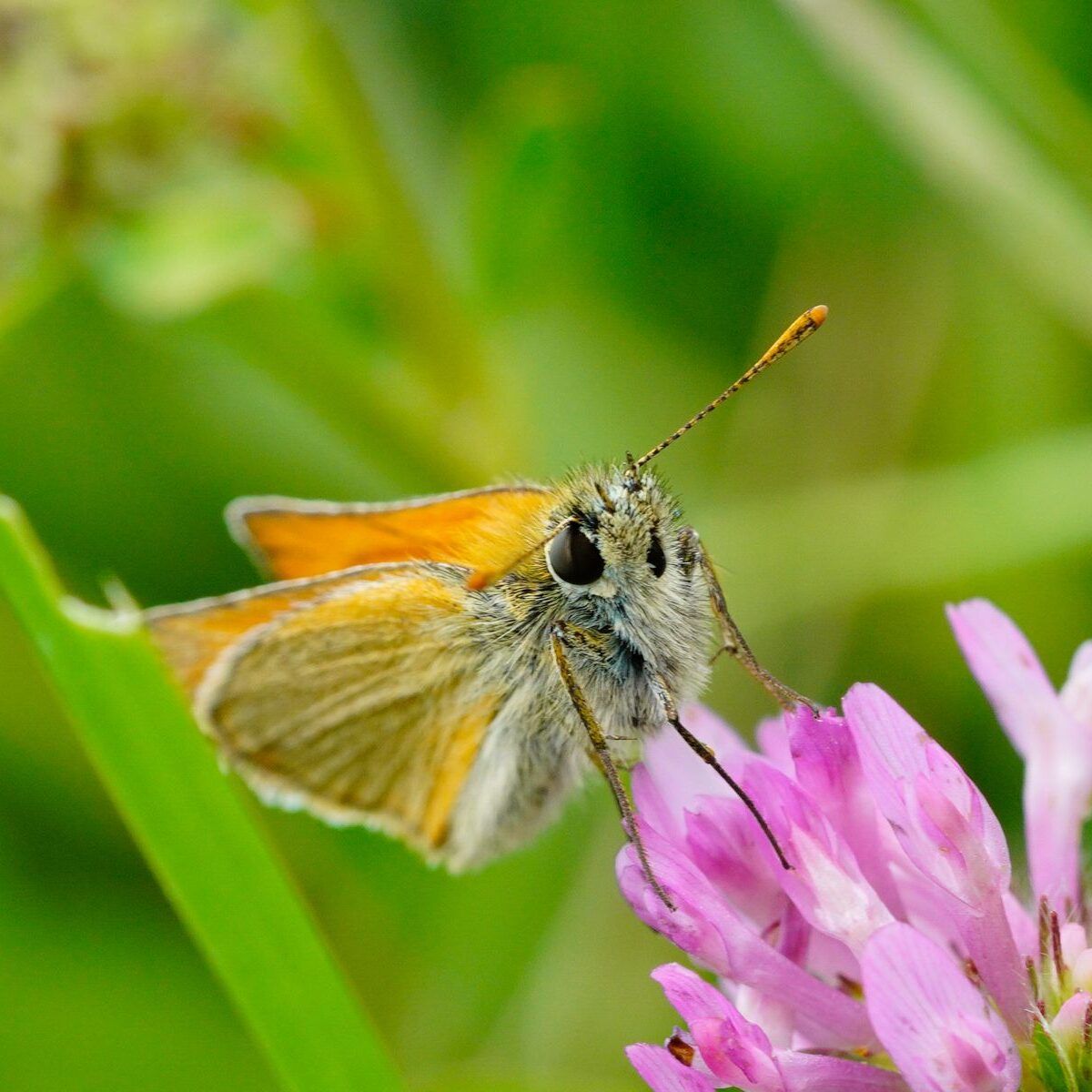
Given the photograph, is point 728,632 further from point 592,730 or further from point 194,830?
point 194,830

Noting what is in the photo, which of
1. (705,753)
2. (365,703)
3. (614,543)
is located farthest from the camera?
(365,703)

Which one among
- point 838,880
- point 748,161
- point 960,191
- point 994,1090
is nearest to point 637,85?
point 748,161

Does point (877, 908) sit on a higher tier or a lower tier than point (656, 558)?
lower

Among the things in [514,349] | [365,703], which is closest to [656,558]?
[365,703]

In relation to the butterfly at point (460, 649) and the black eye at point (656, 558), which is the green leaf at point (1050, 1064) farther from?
the black eye at point (656, 558)

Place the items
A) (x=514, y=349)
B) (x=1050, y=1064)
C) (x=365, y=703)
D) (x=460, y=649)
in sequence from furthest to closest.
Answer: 1. (x=514, y=349)
2. (x=365, y=703)
3. (x=460, y=649)
4. (x=1050, y=1064)

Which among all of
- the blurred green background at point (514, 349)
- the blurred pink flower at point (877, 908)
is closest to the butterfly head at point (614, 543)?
the blurred pink flower at point (877, 908)
